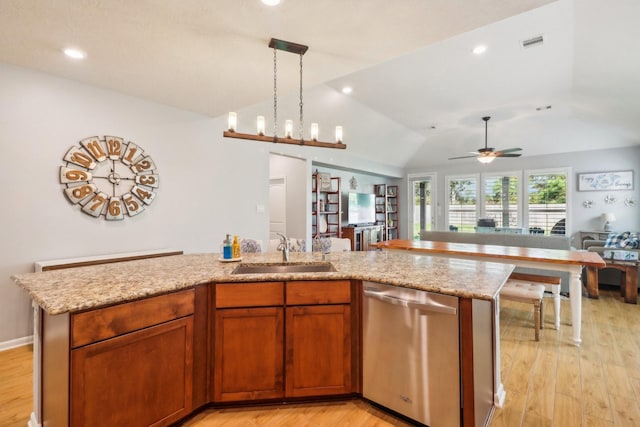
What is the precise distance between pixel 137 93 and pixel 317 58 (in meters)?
2.23

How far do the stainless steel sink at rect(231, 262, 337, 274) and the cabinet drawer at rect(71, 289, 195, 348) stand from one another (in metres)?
0.55

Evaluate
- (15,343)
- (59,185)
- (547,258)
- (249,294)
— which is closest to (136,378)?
(249,294)

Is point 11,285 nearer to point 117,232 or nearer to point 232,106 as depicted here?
point 117,232

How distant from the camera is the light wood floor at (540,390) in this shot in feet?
6.07

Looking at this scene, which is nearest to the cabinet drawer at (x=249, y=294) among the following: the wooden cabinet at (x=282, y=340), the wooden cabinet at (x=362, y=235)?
the wooden cabinet at (x=282, y=340)

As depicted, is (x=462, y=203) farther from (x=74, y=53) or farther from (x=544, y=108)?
(x=74, y=53)

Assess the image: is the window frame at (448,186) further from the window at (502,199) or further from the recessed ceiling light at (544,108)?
the recessed ceiling light at (544,108)

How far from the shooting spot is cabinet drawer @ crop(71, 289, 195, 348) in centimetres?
134

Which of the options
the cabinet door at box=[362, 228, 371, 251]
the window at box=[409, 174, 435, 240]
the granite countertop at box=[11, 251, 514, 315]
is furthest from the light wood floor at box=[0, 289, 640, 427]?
the window at box=[409, 174, 435, 240]

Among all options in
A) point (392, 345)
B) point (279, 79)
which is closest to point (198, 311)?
point (392, 345)

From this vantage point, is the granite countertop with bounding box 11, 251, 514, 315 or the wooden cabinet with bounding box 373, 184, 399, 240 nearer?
the granite countertop with bounding box 11, 251, 514, 315

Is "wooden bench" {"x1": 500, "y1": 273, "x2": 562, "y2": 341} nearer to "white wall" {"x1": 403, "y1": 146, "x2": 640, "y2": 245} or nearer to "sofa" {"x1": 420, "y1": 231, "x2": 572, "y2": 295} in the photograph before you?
"sofa" {"x1": 420, "y1": 231, "x2": 572, "y2": 295}

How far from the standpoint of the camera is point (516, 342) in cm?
295

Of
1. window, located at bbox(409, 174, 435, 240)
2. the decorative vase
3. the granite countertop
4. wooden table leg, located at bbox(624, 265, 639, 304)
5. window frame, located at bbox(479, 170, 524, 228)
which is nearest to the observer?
the granite countertop
